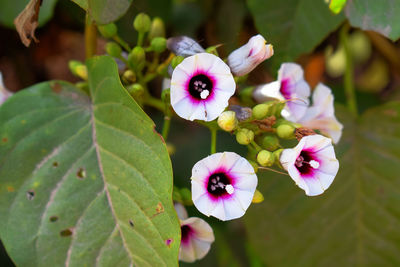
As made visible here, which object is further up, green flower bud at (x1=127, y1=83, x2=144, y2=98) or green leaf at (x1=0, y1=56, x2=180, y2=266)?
Answer: green flower bud at (x1=127, y1=83, x2=144, y2=98)

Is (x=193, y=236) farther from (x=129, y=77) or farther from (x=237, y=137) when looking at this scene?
(x=129, y=77)

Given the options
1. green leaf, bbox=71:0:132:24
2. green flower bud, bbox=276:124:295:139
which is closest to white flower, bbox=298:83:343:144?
green flower bud, bbox=276:124:295:139

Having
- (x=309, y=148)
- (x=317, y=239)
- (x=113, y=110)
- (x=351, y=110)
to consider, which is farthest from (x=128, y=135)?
(x=351, y=110)

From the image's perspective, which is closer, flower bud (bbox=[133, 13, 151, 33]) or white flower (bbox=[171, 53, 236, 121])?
white flower (bbox=[171, 53, 236, 121])

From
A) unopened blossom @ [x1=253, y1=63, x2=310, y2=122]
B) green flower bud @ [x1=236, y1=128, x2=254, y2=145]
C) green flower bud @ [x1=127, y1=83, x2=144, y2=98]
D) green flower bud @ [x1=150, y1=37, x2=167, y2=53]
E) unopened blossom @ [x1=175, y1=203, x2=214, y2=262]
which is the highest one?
green flower bud @ [x1=150, y1=37, x2=167, y2=53]

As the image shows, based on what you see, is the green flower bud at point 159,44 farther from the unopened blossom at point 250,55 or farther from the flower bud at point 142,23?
the unopened blossom at point 250,55

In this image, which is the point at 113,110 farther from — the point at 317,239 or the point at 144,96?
the point at 317,239

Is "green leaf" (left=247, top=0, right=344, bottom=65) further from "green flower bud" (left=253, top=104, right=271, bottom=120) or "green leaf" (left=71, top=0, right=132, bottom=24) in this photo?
"green leaf" (left=71, top=0, right=132, bottom=24)

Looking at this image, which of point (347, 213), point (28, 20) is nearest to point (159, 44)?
point (28, 20)
